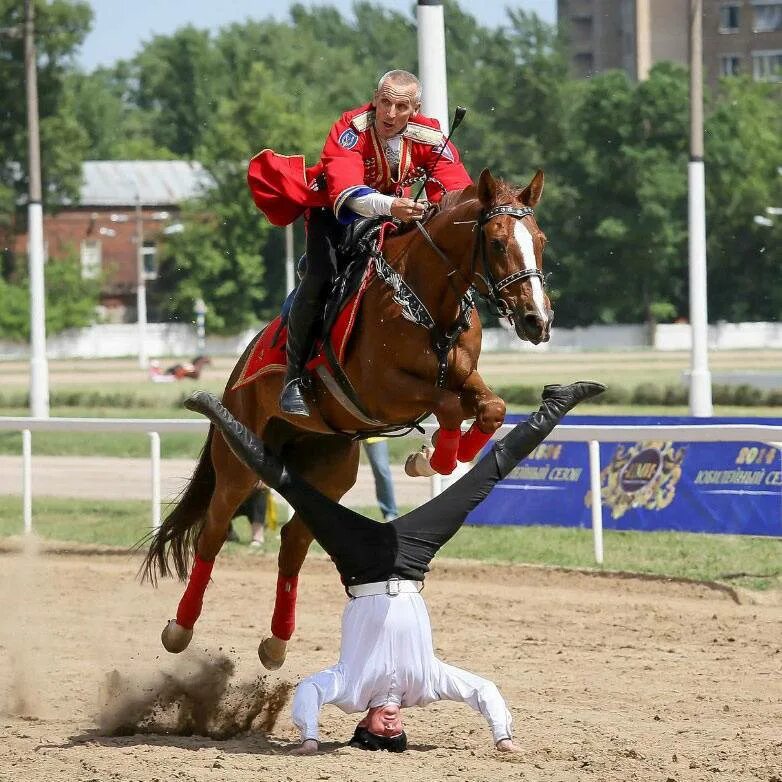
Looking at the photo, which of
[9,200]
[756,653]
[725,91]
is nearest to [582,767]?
[756,653]

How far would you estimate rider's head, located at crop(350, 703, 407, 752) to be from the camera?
5699mm

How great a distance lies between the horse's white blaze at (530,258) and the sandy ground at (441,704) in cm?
173

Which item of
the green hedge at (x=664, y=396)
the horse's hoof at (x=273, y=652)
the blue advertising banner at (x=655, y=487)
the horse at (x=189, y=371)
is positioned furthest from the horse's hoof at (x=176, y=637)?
the horse at (x=189, y=371)

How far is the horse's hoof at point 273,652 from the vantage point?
22.5ft

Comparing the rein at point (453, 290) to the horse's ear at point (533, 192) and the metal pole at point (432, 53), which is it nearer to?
the horse's ear at point (533, 192)

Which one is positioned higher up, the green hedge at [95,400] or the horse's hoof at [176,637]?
the green hedge at [95,400]

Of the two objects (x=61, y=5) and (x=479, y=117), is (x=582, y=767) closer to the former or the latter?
(x=61, y=5)

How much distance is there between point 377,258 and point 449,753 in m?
2.12

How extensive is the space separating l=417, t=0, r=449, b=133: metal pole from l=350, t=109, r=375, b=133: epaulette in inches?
170

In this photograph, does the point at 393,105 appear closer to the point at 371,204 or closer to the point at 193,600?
the point at 371,204

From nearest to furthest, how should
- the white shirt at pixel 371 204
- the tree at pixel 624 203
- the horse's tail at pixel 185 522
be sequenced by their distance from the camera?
the white shirt at pixel 371 204, the horse's tail at pixel 185 522, the tree at pixel 624 203

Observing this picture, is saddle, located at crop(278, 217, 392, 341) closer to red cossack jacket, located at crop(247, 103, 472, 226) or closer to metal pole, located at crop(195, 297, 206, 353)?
red cossack jacket, located at crop(247, 103, 472, 226)

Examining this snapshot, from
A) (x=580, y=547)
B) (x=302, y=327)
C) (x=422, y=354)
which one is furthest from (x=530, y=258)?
(x=580, y=547)

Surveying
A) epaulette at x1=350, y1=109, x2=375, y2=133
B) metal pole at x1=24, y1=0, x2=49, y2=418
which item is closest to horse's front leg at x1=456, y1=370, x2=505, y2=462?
epaulette at x1=350, y1=109, x2=375, y2=133
